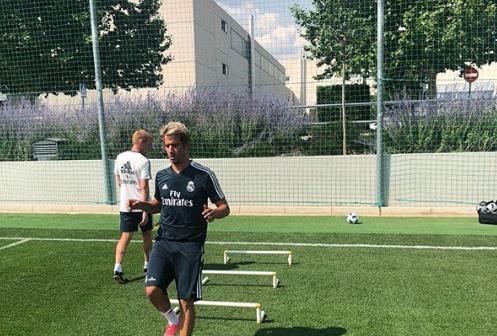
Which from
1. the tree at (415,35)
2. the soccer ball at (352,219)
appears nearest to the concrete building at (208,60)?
the tree at (415,35)

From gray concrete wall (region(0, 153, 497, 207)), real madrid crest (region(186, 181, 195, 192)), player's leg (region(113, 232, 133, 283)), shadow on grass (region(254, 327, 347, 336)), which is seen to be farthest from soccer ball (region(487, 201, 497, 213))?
real madrid crest (region(186, 181, 195, 192))

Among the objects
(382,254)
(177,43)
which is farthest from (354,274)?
(177,43)

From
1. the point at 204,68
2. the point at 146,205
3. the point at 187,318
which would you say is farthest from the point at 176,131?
the point at 204,68

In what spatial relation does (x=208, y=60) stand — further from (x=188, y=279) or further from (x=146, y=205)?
(x=188, y=279)

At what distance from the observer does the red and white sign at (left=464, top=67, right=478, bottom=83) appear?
992cm

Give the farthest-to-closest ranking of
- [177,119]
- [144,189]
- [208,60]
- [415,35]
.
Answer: [208,60] < [177,119] < [415,35] < [144,189]

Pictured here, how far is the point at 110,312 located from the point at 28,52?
10.8 meters

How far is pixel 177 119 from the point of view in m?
11.5

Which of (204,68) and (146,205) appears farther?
(204,68)

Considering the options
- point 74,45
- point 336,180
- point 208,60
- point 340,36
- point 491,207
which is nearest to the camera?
point 491,207

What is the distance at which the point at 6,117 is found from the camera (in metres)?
12.4

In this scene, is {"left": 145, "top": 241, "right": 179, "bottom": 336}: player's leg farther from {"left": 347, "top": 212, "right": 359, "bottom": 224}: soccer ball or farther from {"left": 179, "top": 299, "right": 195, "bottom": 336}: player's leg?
{"left": 347, "top": 212, "right": 359, "bottom": 224}: soccer ball

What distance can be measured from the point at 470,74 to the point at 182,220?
857cm

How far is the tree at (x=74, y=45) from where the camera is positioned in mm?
12141
